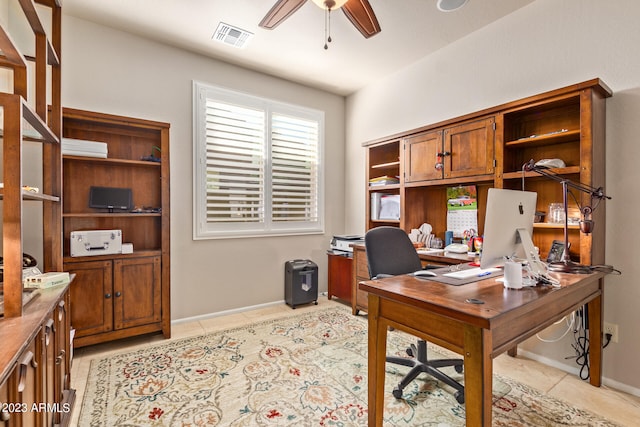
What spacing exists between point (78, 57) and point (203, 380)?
2.98 metres

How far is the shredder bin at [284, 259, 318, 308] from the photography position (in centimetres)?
381

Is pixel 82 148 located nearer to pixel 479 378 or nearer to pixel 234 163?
pixel 234 163

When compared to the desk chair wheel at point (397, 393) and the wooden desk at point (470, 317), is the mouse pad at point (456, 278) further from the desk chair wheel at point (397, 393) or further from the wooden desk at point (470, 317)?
the desk chair wheel at point (397, 393)

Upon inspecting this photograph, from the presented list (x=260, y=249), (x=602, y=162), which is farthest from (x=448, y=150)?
(x=260, y=249)

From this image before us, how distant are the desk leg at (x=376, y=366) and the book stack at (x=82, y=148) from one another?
2.59m

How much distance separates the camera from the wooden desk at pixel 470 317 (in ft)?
3.88

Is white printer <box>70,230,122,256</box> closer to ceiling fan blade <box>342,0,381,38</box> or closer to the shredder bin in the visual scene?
the shredder bin

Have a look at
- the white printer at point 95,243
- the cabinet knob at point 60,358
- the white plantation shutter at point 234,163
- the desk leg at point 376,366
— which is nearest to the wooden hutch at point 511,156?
the desk leg at point 376,366

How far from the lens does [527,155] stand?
2.70 metres

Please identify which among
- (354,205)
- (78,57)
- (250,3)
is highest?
(250,3)

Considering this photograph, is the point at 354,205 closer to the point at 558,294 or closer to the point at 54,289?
the point at 558,294

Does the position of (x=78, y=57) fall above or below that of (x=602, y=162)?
above

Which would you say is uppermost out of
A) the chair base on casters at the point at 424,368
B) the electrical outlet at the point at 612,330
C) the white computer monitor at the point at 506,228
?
the white computer monitor at the point at 506,228

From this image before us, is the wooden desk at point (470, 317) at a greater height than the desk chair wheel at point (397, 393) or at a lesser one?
greater
